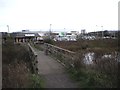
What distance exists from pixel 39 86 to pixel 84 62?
3.46 meters

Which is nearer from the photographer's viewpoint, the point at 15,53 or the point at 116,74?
the point at 116,74

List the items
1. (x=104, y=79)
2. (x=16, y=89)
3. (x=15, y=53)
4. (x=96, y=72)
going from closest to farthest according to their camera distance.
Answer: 1. (x=16, y=89)
2. (x=104, y=79)
3. (x=96, y=72)
4. (x=15, y=53)

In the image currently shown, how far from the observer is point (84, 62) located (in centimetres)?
1156

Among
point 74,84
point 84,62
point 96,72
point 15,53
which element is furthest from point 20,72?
point 15,53

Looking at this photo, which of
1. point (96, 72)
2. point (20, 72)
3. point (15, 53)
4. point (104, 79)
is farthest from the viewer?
point (15, 53)

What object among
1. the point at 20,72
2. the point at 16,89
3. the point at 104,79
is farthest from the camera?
the point at 20,72

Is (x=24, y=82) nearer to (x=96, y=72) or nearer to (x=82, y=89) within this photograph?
(x=82, y=89)

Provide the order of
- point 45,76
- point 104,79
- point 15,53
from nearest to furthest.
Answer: point 104,79 < point 45,76 < point 15,53

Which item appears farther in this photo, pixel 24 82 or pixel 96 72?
pixel 96 72

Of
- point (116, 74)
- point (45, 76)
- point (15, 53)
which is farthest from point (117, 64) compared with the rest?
point (15, 53)

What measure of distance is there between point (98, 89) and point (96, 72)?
183 centimetres

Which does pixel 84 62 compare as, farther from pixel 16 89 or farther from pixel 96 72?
pixel 16 89

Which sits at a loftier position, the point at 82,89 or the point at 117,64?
the point at 117,64

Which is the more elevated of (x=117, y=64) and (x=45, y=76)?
(x=117, y=64)
